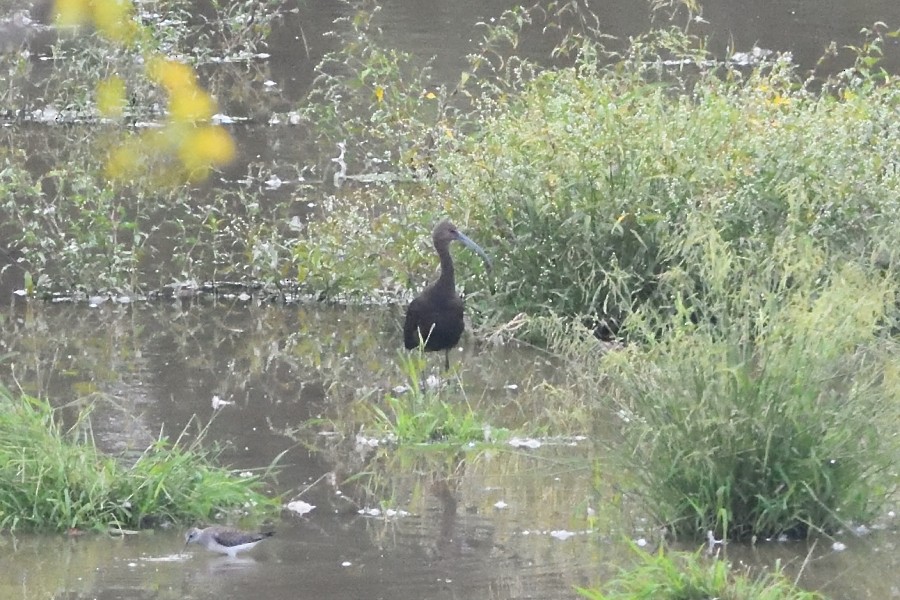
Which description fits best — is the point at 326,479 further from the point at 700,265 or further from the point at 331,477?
the point at 700,265

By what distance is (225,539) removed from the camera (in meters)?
6.15

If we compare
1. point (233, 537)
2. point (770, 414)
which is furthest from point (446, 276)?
point (770, 414)

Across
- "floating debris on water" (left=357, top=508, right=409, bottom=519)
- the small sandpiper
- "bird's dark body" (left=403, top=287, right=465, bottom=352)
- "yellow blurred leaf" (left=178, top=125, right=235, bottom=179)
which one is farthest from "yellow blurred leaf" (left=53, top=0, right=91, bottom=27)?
"yellow blurred leaf" (left=178, top=125, right=235, bottom=179)

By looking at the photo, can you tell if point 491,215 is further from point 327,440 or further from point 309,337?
point 327,440

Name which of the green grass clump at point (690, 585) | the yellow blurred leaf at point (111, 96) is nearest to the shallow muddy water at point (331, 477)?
the green grass clump at point (690, 585)

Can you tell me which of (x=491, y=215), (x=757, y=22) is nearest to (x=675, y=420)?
(x=491, y=215)

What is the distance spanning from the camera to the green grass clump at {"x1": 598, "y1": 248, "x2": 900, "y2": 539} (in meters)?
5.95

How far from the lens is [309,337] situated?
9984 millimetres

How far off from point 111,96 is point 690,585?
192 inches

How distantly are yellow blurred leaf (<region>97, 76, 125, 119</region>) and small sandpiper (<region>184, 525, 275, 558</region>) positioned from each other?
3.34m

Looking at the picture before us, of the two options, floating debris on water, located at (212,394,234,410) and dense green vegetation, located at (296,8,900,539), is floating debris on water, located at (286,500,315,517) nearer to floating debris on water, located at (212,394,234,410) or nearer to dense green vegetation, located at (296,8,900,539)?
dense green vegetation, located at (296,8,900,539)

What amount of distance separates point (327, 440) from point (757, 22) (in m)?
14.1

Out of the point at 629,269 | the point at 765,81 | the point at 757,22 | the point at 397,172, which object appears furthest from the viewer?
the point at 757,22

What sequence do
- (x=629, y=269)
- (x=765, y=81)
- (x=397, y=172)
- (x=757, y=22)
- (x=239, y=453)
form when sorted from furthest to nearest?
(x=757, y=22)
(x=397, y=172)
(x=765, y=81)
(x=629, y=269)
(x=239, y=453)
